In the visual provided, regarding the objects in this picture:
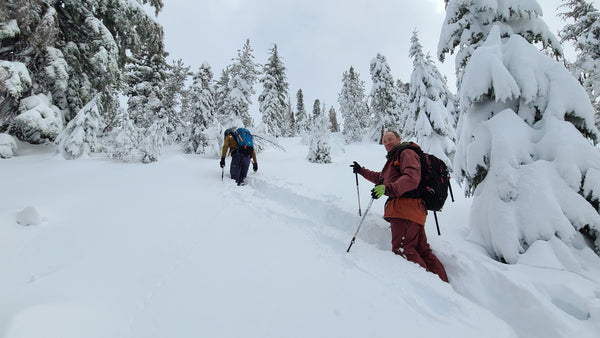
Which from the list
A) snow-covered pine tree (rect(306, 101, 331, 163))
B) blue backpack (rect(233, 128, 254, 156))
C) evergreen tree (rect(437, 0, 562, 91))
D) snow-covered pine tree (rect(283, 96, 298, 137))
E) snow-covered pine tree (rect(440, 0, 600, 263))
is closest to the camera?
snow-covered pine tree (rect(440, 0, 600, 263))

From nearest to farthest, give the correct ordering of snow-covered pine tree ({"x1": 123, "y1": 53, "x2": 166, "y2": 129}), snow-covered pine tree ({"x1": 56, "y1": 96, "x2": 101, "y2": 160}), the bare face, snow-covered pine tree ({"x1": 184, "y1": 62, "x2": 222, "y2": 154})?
the bare face, snow-covered pine tree ({"x1": 56, "y1": 96, "x2": 101, "y2": 160}), snow-covered pine tree ({"x1": 184, "y1": 62, "x2": 222, "y2": 154}), snow-covered pine tree ({"x1": 123, "y1": 53, "x2": 166, "y2": 129})

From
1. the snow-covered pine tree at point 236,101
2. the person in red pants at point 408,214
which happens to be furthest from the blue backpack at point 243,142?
the snow-covered pine tree at point 236,101

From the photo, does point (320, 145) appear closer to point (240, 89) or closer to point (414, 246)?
point (240, 89)

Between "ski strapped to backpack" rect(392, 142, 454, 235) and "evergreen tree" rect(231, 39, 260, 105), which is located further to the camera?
"evergreen tree" rect(231, 39, 260, 105)

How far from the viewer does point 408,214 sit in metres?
3.75

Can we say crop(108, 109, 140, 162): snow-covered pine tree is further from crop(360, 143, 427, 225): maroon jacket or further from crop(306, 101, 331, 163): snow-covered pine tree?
crop(360, 143, 427, 225): maroon jacket

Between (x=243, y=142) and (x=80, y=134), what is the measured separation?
7227 millimetres

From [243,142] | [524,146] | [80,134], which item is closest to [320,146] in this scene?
[243,142]

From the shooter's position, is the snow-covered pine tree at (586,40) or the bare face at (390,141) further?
the snow-covered pine tree at (586,40)

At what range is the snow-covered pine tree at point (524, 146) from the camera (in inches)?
141

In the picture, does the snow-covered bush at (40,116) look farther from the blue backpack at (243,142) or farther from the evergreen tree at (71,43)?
the blue backpack at (243,142)

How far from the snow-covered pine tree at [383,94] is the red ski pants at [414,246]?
33.1m

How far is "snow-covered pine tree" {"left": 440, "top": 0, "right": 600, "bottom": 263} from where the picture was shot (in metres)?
3.59

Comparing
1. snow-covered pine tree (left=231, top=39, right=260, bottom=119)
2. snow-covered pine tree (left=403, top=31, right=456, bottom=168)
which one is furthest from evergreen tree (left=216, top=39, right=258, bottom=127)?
snow-covered pine tree (left=403, top=31, right=456, bottom=168)
